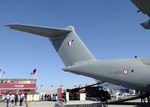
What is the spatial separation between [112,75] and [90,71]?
50.4 inches

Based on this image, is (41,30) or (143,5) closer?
(143,5)

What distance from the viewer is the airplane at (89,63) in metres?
16.4

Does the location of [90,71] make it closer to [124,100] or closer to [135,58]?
[135,58]

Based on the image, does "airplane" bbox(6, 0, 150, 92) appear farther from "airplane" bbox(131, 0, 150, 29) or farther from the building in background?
the building in background

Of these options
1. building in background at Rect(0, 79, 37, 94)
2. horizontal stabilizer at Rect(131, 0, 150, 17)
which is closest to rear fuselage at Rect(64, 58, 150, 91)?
horizontal stabilizer at Rect(131, 0, 150, 17)

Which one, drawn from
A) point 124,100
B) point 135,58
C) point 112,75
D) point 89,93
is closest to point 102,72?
point 112,75

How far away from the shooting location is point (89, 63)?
1748 cm

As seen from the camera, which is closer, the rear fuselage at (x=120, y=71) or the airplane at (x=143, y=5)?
the airplane at (x=143, y=5)

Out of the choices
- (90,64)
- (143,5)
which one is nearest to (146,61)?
(90,64)

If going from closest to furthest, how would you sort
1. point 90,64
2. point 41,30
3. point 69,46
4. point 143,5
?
point 143,5 → point 41,30 → point 90,64 → point 69,46

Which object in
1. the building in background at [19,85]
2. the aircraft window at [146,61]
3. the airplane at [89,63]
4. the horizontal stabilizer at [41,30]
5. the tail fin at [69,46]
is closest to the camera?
the horizontal stabilizer at [41,30]

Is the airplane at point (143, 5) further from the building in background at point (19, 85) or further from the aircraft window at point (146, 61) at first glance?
the building in background at point (19, 85)

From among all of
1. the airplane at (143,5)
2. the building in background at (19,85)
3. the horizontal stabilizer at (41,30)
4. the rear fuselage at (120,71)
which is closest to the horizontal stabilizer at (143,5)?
the airplane at (143,5)

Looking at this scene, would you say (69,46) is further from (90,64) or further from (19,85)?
(19,85)
